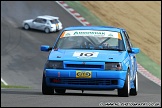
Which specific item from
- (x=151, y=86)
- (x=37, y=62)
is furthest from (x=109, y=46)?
(x=37, y=62)

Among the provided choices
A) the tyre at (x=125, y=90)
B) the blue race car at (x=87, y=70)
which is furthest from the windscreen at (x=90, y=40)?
the tyre at (x=125, y=90)

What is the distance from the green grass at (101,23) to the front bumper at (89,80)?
18.3 meters

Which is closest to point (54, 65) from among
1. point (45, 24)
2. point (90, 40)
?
point (90, 40)

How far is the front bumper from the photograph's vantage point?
1234cm

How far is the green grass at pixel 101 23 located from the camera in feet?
105

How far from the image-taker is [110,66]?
12453 mm

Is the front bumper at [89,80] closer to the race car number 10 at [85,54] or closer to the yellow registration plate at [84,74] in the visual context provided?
the yellow registration plate at [84,74]

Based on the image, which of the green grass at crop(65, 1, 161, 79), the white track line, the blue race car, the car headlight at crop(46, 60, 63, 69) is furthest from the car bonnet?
the green grass at crop(65, 1, 161, 79)

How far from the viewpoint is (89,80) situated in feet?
40.6

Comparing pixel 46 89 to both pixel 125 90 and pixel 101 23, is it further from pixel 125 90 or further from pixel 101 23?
pixel 101 23

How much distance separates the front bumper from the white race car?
85.4ft

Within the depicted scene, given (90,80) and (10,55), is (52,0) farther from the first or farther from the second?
(90,80)

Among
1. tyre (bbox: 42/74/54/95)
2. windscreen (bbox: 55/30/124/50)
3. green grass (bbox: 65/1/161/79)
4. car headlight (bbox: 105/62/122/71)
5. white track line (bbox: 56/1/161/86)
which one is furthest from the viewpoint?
green grass (bbox: 65/1/161/79)

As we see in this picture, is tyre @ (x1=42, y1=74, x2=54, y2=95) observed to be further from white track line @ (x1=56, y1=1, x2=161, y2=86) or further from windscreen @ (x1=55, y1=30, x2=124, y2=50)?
white track line @ (x1=56, y1=1, x2=161, y2=86)
